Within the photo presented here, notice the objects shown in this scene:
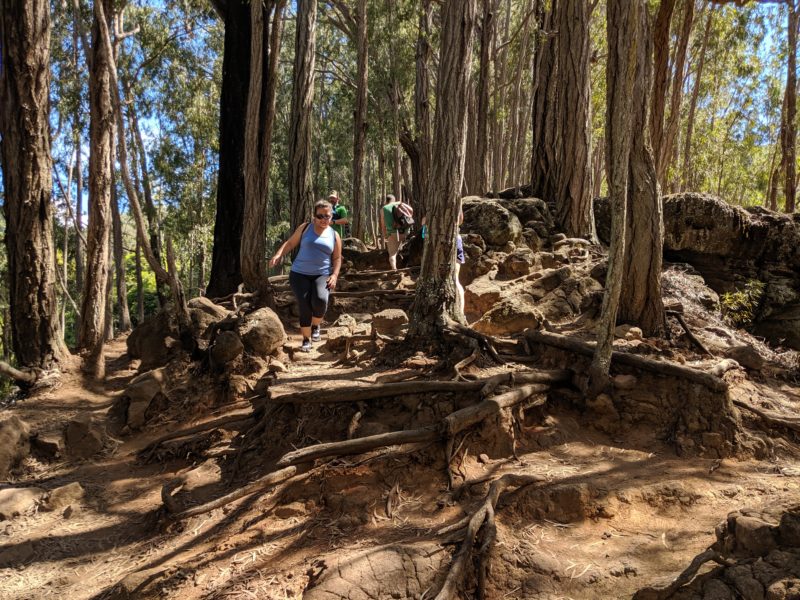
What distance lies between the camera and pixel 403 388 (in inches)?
194

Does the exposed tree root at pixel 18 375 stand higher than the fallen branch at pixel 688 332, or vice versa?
the fallen branch at pixel 688 332

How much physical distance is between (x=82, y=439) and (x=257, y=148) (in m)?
4.32

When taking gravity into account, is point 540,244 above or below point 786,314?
above

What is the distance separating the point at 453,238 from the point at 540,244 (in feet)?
12.4

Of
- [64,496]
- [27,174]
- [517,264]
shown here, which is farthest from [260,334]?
[517,264]

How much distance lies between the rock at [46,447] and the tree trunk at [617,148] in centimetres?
523

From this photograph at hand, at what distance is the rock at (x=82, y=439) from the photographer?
581 centimetres

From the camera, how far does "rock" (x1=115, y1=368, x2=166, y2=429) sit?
6.31 metres

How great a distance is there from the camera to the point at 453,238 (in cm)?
599

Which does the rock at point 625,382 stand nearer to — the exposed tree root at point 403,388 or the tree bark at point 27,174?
the exposed tree root at point 403,388

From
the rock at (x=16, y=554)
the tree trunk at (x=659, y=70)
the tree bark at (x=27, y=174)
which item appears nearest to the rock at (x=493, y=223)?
the tree trunk at (x=659, y=70)

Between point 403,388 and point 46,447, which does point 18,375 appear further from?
point 403,388

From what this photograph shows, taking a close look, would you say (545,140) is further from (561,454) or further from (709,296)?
(561,454)

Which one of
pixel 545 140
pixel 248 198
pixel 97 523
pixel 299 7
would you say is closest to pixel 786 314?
pixel 545 140
